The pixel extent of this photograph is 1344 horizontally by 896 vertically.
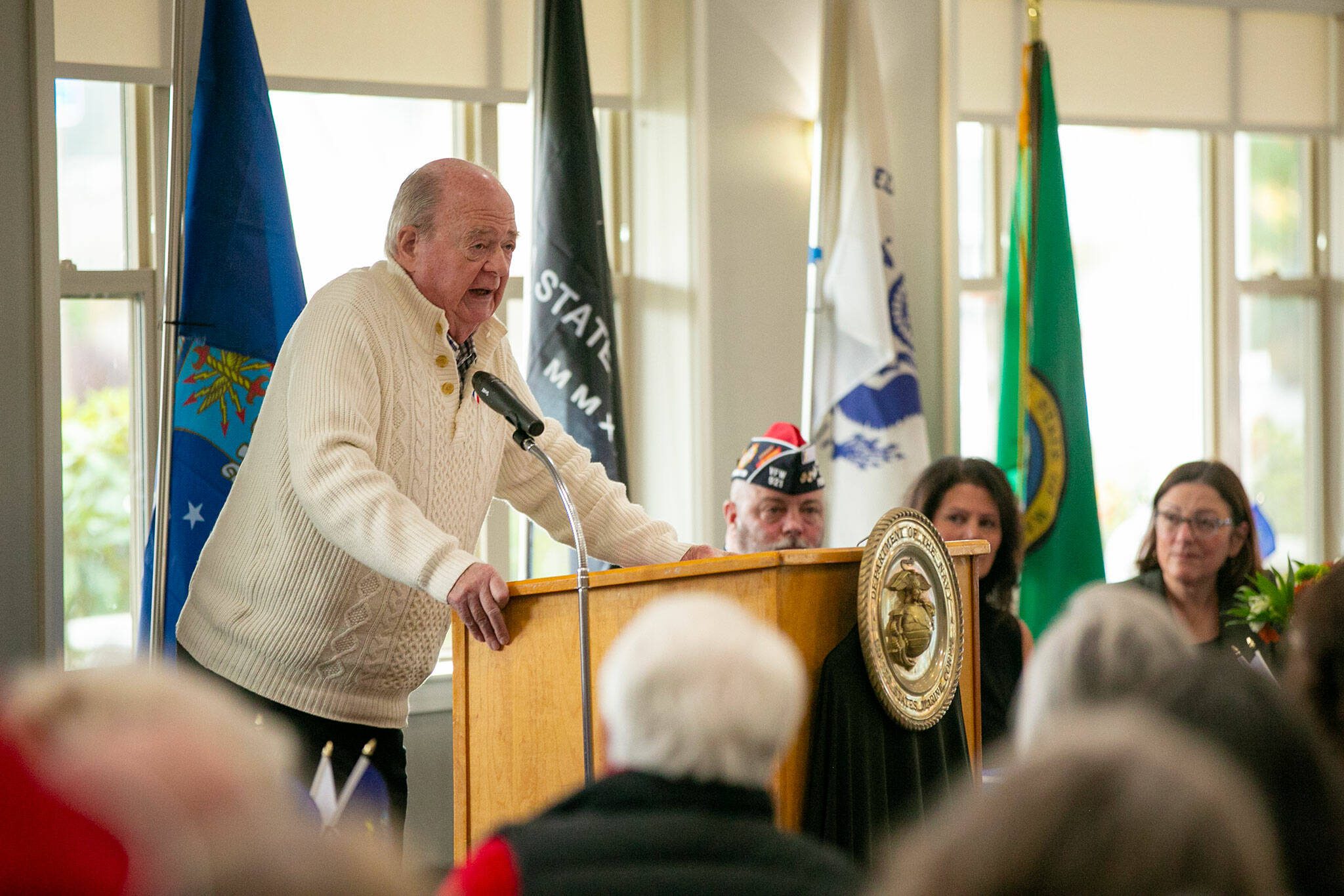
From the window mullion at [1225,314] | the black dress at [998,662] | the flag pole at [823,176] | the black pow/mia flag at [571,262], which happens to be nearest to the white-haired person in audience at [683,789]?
the black dress at [998,662]

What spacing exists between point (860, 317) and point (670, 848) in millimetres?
4358

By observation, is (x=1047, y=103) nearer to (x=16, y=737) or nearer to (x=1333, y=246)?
(x=1333, y=246)

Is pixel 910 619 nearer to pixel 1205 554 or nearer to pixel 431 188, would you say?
pixel 431 188

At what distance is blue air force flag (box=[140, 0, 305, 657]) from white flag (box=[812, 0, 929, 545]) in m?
2.16

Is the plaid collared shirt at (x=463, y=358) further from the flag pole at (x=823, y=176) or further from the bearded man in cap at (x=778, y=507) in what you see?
the flag pole at (x=823, y=176)

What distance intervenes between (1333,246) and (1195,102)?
100 cm

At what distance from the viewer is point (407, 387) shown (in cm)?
273

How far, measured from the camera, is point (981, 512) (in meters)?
4.00

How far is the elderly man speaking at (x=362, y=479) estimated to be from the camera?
2.58 meters

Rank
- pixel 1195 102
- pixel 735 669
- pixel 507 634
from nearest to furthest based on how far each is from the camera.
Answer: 1. pixel 735 669
2. pixel 507 634
3. pixel 1195 102

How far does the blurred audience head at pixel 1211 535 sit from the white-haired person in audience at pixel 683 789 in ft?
9.67

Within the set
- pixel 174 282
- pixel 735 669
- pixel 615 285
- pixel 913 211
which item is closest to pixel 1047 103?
pixel 913 211

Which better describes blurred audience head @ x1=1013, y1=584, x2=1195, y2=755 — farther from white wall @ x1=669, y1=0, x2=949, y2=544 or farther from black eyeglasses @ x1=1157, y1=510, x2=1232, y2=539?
white wall @ x1=669, y1=0, x2=949, y2=544

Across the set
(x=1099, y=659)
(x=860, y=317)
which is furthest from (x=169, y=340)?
(x=1099, y=659)
